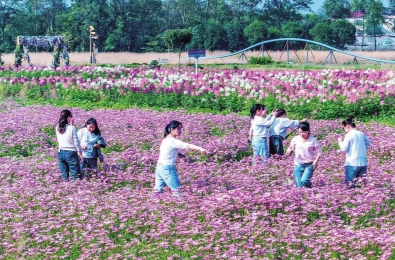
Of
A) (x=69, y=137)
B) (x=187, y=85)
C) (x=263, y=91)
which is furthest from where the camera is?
(x=187, y=85)

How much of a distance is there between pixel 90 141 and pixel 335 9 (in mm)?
69960

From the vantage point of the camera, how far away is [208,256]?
663 centimetres

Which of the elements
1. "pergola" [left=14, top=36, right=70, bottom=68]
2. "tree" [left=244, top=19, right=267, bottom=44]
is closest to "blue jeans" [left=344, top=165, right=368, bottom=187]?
"pergola" [left=14, top=36, right=70, bottom=68]

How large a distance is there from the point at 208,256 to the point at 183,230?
2.75 feet

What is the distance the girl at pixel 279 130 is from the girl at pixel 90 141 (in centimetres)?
279

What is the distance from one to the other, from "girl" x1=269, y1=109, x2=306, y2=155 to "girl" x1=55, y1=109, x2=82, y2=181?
126 inches

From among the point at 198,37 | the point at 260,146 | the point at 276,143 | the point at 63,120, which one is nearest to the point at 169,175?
the point at 63,120

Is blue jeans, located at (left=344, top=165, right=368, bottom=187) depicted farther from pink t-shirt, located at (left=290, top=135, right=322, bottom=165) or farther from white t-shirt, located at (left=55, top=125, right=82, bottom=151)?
white t-shirt, located at (left=55, top=125, right=82, bottom=151)

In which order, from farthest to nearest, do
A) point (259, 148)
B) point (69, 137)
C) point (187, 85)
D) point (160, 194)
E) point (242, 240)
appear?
point (187, 85) → point (259, 148) → point (69, 137) → point (160, 194) → point (242, 240)

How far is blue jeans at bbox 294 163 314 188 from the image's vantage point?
9.26 metres

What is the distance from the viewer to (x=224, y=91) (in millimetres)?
20297

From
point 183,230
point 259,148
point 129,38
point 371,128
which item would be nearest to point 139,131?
point 259,148

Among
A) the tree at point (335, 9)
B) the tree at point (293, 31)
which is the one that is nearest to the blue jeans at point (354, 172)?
the tree at point (293, 31)

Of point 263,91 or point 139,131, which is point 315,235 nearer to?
point 139,131
